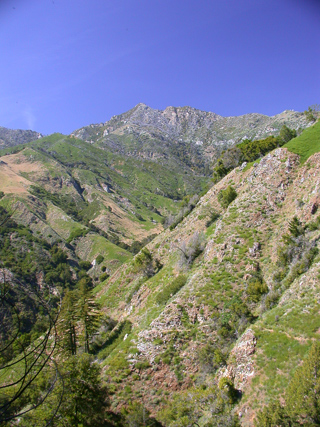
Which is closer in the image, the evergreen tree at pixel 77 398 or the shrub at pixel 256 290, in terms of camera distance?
the evergreen tree at pixel 77 398

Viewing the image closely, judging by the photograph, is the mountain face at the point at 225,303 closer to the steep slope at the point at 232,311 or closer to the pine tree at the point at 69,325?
the steep slope at the point at 232,311

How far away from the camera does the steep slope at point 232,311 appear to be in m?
16.9

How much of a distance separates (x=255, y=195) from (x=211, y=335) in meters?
21.3

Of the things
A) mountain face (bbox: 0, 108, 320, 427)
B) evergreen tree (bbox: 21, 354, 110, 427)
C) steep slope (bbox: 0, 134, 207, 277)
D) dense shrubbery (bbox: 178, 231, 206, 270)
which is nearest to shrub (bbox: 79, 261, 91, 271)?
steep slope (bbox: 0, 134, 207, 277)

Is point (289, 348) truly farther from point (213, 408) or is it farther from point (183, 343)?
point (183, 343)

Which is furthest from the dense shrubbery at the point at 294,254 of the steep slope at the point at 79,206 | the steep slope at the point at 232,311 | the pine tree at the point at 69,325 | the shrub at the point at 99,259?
the shrub at the point at 99,259

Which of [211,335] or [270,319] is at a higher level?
[270,319]

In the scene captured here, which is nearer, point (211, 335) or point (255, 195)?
point (211, 335)

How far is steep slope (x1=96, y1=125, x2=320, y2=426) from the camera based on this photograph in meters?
16.9

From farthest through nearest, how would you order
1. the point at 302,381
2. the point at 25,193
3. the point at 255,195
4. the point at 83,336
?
the point at 25,193, the point at 255,195, the point at 83,336, the point at 302,381

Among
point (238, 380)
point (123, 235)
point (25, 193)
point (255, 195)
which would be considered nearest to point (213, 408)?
point (238, 380)

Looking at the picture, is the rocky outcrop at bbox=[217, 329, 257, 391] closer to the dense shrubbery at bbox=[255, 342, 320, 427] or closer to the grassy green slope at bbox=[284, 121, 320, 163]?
the dense shrubbery at bbox=[255, 342, 320, 427]

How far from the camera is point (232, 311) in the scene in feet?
79.2

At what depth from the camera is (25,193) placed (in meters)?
121
